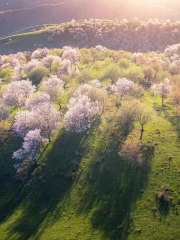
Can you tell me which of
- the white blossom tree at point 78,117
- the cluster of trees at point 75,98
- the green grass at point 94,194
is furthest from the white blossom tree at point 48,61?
the green grass at point 94,194

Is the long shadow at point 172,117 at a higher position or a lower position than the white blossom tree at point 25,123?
lower

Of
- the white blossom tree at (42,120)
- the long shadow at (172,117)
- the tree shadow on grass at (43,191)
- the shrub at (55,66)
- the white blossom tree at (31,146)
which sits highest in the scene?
the shrub at (55,66)

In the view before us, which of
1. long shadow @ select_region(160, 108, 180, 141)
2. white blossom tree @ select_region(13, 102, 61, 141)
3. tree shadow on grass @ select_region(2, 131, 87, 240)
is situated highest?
white blossom tree @ select_region(13, 102, 61, 141)

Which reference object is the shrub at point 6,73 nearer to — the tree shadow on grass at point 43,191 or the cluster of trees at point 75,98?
the cluster of trees at point 75,98

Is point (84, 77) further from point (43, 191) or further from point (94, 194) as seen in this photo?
point (94, 194)

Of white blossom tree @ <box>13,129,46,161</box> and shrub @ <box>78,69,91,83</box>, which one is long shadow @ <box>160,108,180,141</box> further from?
white blossom tree @ <box>13,129,46,161</box>

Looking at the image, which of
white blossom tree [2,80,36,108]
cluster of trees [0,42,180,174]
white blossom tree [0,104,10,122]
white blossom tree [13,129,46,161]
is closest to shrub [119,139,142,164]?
cluster of trees [0,42,180,174]

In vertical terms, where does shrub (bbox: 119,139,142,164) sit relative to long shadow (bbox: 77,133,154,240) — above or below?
above
